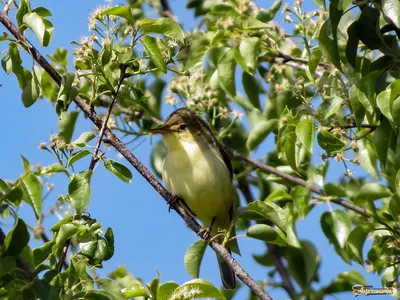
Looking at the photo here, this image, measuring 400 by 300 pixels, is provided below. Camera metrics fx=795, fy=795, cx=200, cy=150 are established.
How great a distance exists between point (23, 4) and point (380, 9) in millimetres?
1407

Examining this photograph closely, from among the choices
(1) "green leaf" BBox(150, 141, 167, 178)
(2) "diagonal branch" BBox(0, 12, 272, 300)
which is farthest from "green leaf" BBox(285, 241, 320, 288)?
(1) "green leaf" BBox(150, 141, 167, 178)

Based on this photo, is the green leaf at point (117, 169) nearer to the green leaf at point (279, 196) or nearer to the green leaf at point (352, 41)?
the green leaf at point (352, 41)

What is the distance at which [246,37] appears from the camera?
4273 millimetres

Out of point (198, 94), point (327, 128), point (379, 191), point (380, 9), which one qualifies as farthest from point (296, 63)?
point (380, 9)

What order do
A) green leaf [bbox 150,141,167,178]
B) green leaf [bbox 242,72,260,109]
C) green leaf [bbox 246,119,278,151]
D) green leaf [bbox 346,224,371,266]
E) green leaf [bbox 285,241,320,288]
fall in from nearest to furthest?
1. green leaf [bbox 346,224,371,266]
2. green leaf [bbox 246,119,278,151]
3. green leaf [bbox 285,241,320,288]
4. green leaf [bbox 242,72,260,109]
5. green leaf [bbox 150,141,167,178]

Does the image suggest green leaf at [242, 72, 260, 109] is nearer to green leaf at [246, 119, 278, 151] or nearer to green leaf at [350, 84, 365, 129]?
green leaf at [246, 119, 278, 151]

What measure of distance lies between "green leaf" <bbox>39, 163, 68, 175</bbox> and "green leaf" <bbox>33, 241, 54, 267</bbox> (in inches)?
10.2

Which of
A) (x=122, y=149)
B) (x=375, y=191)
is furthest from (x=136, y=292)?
(x=375, y=191)

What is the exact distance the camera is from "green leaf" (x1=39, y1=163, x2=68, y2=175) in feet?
9.36

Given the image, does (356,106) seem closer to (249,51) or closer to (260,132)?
(249,51)

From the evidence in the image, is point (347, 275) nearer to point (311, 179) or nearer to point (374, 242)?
point (374, 242)

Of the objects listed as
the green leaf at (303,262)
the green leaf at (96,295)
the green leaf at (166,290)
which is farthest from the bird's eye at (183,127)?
the green leaf at (96,295)

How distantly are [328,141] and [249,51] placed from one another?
0.92 metres

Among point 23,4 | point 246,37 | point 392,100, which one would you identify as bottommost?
point 392,100
